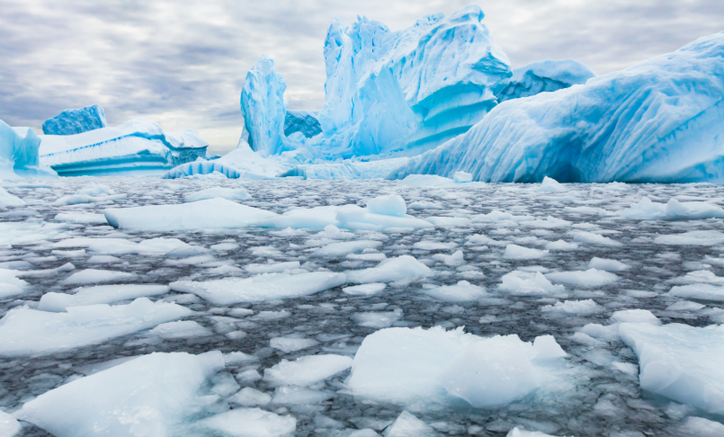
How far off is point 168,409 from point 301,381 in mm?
250

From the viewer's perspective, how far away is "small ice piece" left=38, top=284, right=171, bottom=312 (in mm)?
1305

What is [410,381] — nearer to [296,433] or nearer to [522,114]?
[296,433]

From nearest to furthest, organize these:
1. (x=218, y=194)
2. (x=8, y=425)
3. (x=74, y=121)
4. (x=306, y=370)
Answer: (x=8, y=425), (x=306, y=370), (x=218, y=194), (x=74, y=121)

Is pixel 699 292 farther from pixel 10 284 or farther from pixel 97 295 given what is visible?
pixel 10 284

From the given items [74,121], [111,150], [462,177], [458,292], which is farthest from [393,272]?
[74,121]

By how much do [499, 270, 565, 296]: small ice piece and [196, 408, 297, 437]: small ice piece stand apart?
99 cm

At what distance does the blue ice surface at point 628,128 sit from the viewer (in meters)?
7.59

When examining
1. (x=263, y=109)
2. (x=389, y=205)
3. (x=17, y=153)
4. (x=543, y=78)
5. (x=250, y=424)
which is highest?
(x=263, y=109)

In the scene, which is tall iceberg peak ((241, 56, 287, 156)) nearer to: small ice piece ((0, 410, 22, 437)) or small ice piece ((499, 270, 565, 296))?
small ice piece ((499, 270, 565, 296))

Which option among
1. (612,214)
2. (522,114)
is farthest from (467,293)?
(522,114)

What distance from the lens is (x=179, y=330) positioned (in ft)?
3.82

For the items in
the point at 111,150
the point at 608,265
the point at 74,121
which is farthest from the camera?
the point at 74,121

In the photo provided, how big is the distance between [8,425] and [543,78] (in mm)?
17608

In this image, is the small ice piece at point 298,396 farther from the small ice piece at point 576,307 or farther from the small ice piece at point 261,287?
the small ice piece at point 576,307
